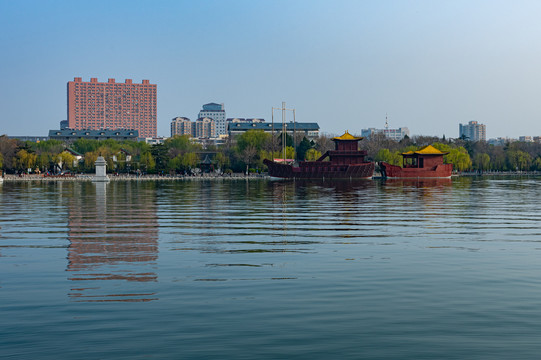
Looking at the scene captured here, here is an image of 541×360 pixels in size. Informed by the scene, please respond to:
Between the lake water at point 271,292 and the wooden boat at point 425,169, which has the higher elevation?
the wooden boat at point 425,169

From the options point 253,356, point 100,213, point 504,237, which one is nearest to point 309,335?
point 253,356

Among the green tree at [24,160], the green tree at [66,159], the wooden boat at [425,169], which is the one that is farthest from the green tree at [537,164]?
the green tree at [24,160]

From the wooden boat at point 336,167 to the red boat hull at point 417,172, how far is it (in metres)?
3.85

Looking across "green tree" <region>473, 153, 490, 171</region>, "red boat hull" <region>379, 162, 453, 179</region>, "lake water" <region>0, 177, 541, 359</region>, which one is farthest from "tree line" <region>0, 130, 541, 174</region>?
"lake water" <region>0, 177, 541, 359</region>

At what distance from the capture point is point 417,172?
113 metres

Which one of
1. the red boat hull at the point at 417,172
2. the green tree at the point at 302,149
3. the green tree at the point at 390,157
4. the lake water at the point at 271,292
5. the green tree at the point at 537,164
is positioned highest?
the green tree at the point at 302,149

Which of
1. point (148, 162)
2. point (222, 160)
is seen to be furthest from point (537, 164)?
point (148, 162)

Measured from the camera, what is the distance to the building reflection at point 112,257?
13.0 metres

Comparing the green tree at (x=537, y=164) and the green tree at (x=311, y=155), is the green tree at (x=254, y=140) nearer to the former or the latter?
the green tree at (x=311, y=155)

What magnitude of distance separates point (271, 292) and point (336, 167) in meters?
98.0

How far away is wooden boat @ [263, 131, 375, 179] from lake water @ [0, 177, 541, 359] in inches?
3284

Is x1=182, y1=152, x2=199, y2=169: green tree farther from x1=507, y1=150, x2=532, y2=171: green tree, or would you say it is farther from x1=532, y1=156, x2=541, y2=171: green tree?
x1=532, y1=156, x2=541, y2=171: green tree

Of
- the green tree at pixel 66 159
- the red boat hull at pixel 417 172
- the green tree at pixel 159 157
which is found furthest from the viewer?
the green tree at pixel 66 159

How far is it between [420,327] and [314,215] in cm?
2201
